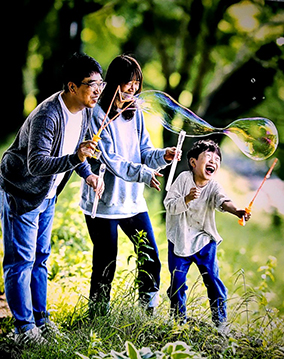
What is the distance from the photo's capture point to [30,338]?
2477 mm

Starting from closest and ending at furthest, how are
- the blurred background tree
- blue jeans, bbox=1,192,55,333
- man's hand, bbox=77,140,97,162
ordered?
man's hand, bbox=77,140,97,162 → blue jeans, bbox=1,192,55,333 → the blurred background tree

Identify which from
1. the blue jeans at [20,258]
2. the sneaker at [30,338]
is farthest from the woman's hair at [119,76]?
the sneaker at [30,338]

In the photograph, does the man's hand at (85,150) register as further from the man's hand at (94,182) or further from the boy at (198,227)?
the boy at (198,227)

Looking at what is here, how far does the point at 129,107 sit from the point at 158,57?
Result: 1.28 feet

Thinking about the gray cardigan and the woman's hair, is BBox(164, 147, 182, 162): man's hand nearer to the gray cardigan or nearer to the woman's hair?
the woman's hair

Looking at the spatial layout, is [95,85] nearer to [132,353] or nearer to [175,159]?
[175,159]

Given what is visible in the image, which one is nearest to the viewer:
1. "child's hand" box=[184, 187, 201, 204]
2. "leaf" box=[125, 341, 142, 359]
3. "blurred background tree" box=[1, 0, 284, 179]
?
"leaf" box=[125, 341, 142, 359]

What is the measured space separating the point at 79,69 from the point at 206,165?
0.86 m

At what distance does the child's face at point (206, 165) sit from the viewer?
106 inches

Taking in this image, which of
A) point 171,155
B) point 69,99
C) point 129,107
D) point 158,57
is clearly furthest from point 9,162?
point 158,57

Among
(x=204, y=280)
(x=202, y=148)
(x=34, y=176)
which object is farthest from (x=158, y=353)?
(x=202, y=148)

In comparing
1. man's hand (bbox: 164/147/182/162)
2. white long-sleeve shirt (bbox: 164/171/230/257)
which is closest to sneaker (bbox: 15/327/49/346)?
white long-sleeve shirt (bbox: 164/171/230/257)

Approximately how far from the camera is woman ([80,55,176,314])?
262 centimetres

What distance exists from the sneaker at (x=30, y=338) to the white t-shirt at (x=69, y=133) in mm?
703
